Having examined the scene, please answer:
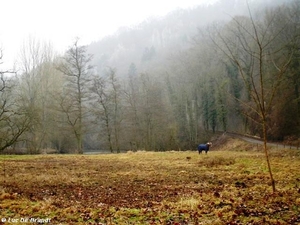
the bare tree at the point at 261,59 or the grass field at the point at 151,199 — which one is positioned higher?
the bare tree at the point at 261,59

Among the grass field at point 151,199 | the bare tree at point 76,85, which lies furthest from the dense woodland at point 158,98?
the grass field at point 151,199

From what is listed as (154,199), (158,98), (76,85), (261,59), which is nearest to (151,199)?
(154,199)

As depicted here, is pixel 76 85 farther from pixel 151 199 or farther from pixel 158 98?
pixel 151 199

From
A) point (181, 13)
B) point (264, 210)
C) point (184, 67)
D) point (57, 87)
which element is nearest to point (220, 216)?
point (264, 210)

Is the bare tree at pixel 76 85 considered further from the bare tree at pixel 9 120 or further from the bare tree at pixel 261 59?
the bare tree at pixel 261 59

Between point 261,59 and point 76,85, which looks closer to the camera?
point 261,59

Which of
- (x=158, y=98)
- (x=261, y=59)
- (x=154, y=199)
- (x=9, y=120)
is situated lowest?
(x=154, y=199)

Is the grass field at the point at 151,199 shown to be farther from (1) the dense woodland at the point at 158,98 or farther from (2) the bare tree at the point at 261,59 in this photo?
(1) the dense woodland at the point at 158,98

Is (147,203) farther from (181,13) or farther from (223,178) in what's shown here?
(181,13)

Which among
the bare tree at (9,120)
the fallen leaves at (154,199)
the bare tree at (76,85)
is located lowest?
the fallen leaves at (154,199)

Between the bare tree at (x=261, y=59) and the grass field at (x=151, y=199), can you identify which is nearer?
the grass field at (x=151, y=199)

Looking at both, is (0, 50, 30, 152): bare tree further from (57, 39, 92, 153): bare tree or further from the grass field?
(57, 39, 92, 153): bare tree

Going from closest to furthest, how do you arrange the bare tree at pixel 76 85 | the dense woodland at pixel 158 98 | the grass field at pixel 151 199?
the grass field at pixel 151 199 → the dense woodland at pixel 158 98 → the bare tree at pixel 76 85

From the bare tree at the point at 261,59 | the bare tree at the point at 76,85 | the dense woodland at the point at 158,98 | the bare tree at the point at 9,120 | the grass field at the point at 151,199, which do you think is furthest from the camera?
the bare tree at the point at 76,85
